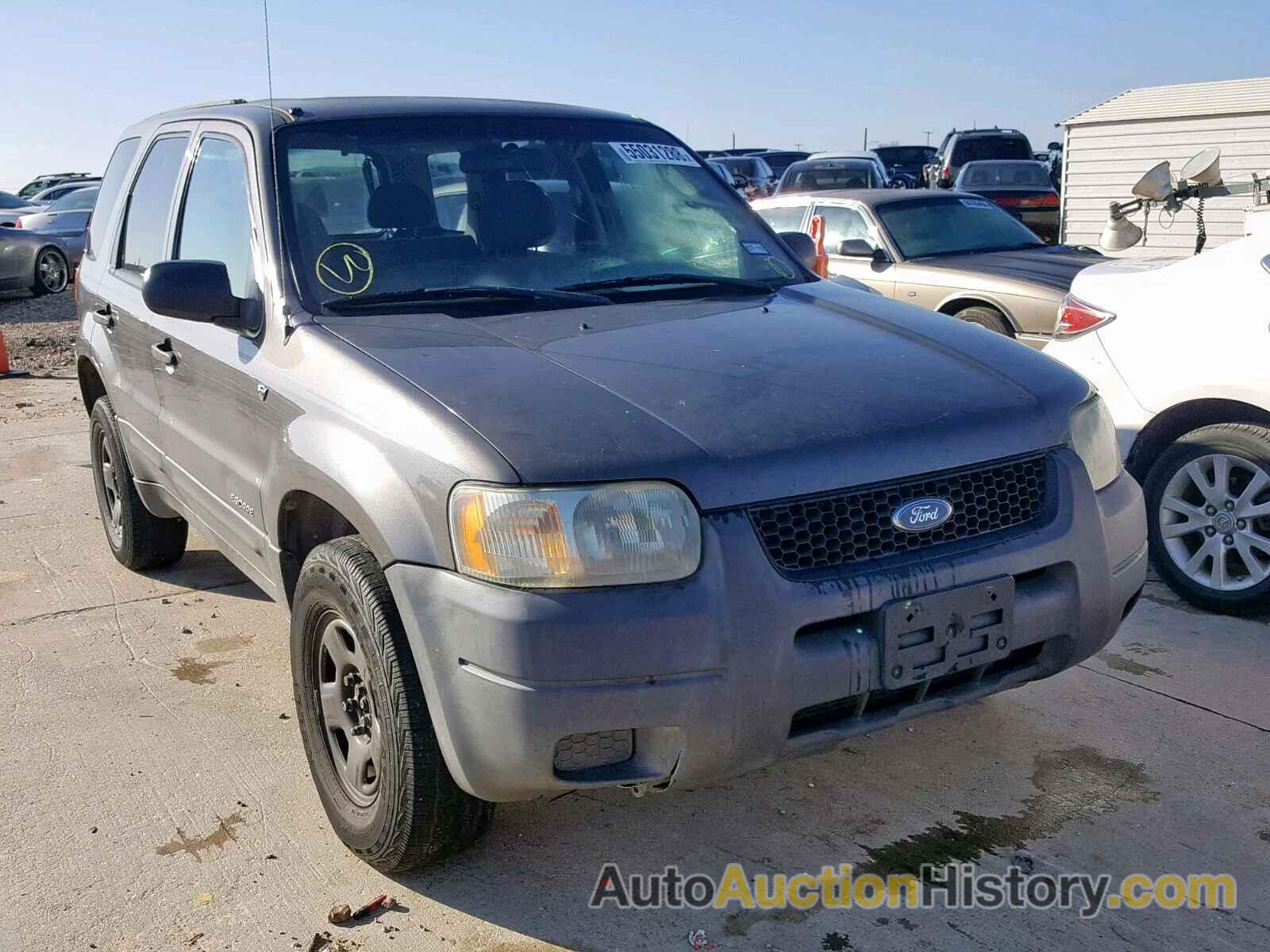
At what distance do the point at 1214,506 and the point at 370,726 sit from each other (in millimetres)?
3386

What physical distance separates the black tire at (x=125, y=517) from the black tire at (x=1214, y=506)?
402cm

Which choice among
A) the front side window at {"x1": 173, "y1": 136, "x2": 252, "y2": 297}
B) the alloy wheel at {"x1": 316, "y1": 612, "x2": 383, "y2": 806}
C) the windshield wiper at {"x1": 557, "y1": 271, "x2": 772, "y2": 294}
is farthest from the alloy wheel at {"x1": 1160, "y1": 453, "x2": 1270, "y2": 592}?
the front side window at {"x1": 173, "y1": 136, "x2": 252, "y2": 297}

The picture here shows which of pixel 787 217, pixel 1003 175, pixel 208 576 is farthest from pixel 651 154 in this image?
pixel 1003 175

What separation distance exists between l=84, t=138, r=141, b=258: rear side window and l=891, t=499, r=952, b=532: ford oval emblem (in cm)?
373

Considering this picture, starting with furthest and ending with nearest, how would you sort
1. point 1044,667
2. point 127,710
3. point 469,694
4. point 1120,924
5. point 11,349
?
1. point 11,349
2. point 127,710
3. point 1044,667
4. point 1120,924
5. point 469,694

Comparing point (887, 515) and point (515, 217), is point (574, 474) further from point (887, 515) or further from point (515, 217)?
point (515, 217)

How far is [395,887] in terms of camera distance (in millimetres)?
3039

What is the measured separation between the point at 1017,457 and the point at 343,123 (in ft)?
7.34

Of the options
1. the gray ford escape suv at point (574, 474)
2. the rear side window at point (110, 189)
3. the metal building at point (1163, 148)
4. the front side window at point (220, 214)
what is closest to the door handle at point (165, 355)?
the gray ford escape suv at point (574, 474)

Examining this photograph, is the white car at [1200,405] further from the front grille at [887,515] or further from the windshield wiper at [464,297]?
the windshield wiper at [464,297]

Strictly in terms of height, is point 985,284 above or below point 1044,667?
above

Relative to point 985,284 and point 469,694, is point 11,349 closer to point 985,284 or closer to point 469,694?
point 985,284

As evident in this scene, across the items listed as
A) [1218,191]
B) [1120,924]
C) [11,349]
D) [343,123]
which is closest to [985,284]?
[1218,191]

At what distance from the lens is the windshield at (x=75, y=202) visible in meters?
19.8
